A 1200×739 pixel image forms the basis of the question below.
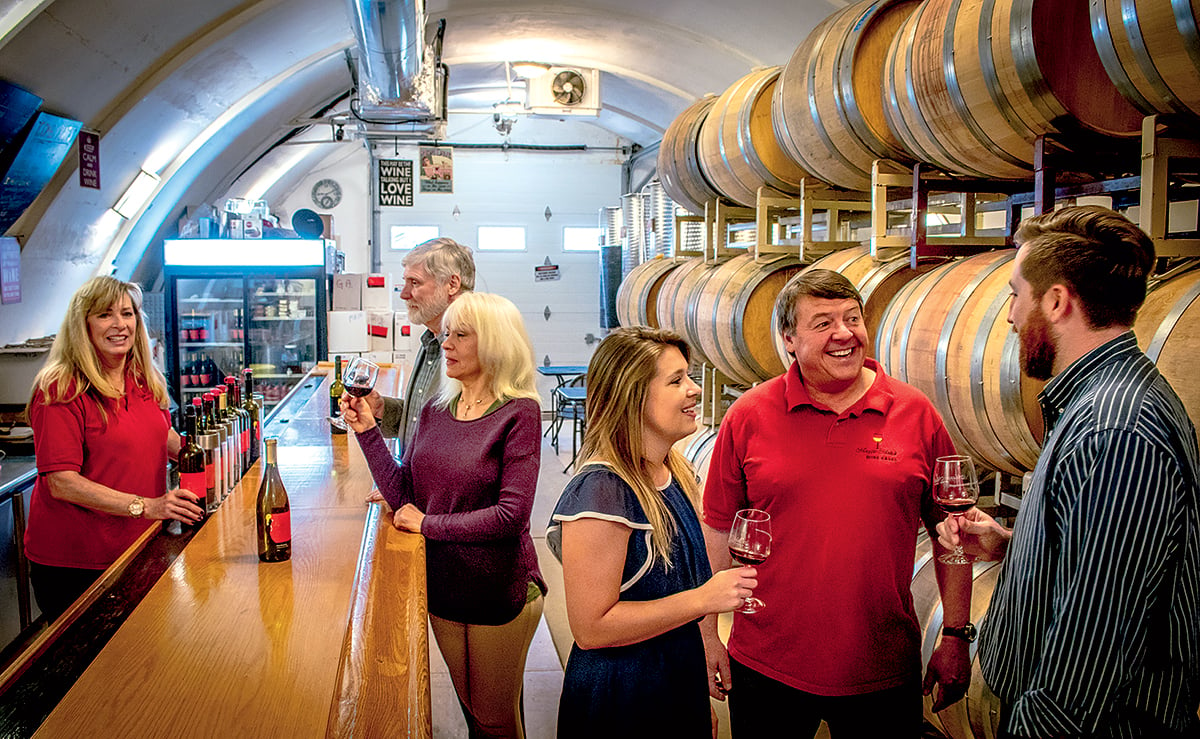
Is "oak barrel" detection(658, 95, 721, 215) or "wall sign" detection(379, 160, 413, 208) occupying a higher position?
"wall sign" detection(379, 160, 413, 208)

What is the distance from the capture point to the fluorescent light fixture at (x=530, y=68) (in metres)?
8.70

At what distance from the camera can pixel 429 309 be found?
2.90 metres

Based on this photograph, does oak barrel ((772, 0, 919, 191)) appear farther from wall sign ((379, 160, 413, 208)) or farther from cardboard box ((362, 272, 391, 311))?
wall sign ((379, 160, 413, 208))

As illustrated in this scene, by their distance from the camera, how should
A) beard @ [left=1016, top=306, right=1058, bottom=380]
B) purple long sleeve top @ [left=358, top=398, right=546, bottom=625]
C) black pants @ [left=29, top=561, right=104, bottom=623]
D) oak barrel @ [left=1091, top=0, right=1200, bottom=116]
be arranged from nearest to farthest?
beard @ [left=1016, top=306, right=1058, bottom=380] < oak barrel @ [left=1091, top=0, right=1200, bottom=116] < purple long sleeve top @ [left=358, top=398, right=546, bottom=625] < black pants @ [left=29, top=561, right=104, bottom=623]

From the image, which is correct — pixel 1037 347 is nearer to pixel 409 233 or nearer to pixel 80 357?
pixel 80 357

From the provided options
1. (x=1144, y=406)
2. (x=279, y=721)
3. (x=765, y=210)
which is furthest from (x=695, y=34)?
(x=279, y=721)

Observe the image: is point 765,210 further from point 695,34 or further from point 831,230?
point 695,34

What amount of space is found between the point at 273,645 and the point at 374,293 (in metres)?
6.97

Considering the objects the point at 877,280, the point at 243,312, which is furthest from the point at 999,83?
the point at 243,312

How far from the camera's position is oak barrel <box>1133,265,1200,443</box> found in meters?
1.85

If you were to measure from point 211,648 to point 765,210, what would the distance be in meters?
3.34

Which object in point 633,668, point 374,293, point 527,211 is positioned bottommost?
point 633,668

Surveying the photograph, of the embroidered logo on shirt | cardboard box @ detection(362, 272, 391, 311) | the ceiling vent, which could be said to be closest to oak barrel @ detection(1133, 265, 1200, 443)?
the embroidered logo on shirt

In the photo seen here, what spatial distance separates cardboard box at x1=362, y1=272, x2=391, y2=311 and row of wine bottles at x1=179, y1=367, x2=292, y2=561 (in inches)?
195
